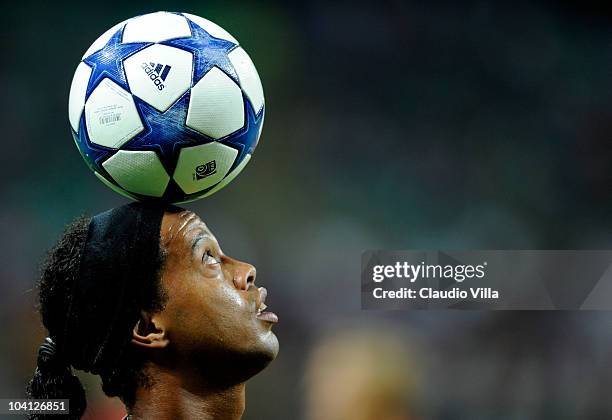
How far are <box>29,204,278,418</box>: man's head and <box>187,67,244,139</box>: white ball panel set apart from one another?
364 millimetres

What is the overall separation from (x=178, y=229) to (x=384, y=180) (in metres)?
4.91

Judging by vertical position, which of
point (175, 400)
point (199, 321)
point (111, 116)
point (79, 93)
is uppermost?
point (79, 93)

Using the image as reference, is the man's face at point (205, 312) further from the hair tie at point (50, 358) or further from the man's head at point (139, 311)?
the hair tie at point (50, 358)

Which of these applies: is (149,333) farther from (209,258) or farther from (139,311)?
(209,258)

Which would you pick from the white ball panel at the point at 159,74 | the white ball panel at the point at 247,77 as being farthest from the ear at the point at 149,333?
the white ball panel at the point at 247,77

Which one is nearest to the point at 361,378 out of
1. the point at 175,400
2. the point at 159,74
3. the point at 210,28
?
the point at 175,400

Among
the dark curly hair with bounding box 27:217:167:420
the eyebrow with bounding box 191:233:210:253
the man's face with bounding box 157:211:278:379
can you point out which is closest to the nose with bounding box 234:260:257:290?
the man's face with bounding box 157:211:278:379

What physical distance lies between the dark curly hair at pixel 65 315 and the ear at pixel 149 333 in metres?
0.03

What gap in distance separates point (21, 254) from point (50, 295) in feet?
15.1

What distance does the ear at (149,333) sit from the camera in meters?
2.89

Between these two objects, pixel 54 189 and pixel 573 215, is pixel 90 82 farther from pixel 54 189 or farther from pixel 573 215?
pixel 573 215

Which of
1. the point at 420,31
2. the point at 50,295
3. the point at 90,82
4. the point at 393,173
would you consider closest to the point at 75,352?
the point at 50,295

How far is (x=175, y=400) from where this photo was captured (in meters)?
2.91

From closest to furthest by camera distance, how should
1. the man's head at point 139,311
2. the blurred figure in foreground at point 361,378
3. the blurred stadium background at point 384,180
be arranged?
the man's head at point 139,311, the blurred figure in foreground at point 361,378, the blurred stadium background at point 384,180
